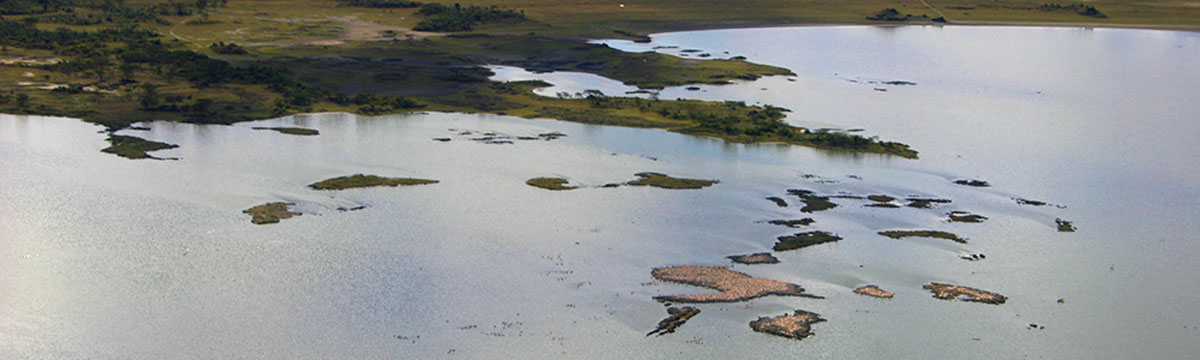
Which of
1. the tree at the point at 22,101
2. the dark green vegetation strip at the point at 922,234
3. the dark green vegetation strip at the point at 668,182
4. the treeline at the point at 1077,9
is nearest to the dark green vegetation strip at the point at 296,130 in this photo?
the tree at the point at 22,101

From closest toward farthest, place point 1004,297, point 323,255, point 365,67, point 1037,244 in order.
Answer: point 1004,297 < point 323,255 < point 1037,244 < point 365,67

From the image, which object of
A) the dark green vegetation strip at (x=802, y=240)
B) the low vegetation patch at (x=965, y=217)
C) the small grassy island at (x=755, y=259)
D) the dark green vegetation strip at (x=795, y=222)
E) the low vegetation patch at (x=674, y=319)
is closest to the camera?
the low vegetation patch at (x=674, y=319)

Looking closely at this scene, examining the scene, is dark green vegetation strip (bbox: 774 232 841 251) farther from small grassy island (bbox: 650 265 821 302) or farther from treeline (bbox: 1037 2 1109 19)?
treeline (bbox: 1037 2 1109 19)

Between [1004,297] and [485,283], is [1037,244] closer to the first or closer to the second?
[1004,297]

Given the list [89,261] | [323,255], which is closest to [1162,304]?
[323,255]

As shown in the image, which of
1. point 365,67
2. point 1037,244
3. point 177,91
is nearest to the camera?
point 1037,244

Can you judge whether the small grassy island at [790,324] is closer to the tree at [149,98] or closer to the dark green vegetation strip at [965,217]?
the dark green vegetation strip at [965,217]

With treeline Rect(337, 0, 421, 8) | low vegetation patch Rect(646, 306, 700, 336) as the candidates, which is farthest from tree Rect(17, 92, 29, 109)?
treeline Rect(337, 0, 421, 8)

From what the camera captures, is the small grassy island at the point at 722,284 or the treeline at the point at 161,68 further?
the treeline at the point at 161,68
